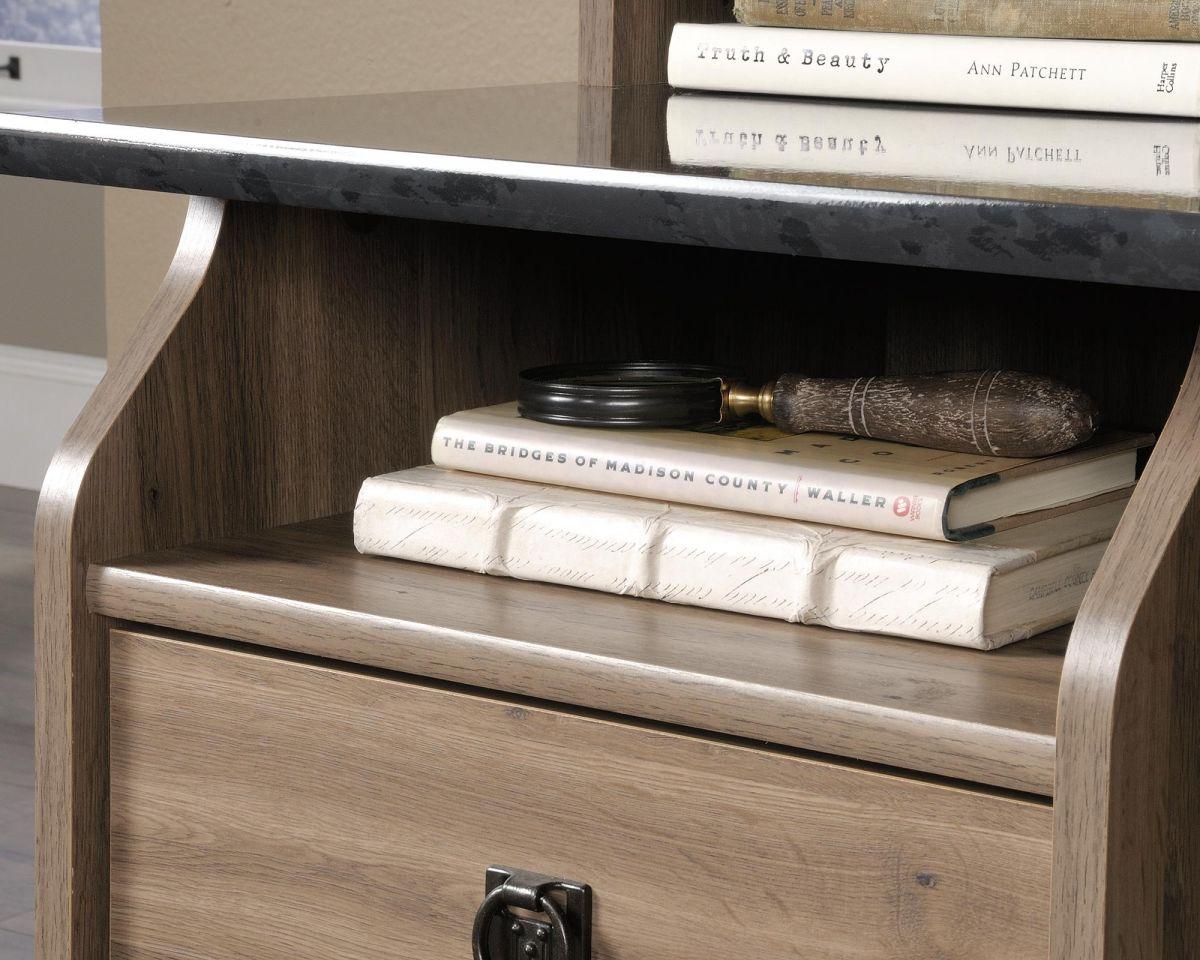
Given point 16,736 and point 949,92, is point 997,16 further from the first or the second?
point 16,736

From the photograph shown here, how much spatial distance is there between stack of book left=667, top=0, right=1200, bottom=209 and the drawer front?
0.20 metres

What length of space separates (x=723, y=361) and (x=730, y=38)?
8.7 inches

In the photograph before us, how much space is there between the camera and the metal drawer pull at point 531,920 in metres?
0.64

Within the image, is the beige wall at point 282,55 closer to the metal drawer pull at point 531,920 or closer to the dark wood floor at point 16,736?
the dark wood floor at point 16,736

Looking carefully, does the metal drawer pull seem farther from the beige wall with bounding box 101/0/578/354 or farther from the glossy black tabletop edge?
the beige wall with bounding box 101/0/578/354

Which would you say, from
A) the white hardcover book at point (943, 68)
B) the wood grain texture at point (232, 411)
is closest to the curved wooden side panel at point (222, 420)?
the wood grain texture at point (232, 411)

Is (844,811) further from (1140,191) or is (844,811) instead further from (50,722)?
(50,722)

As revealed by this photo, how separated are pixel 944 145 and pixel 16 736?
1463 millimetres

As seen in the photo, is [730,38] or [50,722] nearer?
[50,722]

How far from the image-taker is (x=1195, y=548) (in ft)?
1.75

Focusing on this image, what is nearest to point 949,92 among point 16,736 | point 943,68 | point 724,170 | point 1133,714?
point 943,68

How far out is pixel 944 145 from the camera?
65cm

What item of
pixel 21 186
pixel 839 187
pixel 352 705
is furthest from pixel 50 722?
pixel 21 186

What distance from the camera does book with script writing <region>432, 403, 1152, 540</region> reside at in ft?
2.14
